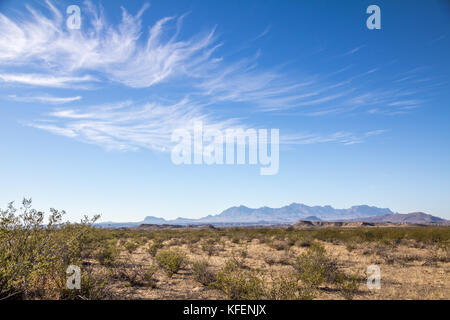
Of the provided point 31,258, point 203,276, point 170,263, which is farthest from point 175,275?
point 31,258

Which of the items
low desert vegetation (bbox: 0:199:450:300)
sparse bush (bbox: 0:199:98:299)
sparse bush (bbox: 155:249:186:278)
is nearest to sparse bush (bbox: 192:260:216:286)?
low desert vegetation (bbox: 0:199:450:300)

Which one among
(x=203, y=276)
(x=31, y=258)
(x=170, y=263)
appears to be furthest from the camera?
(x=170, y=263)

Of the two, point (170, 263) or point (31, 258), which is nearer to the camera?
point (31, 258)

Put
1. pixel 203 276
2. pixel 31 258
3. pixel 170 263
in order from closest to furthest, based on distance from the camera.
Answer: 1. pixel 31 258
2. pixel 203 276
3. pixel 170 263

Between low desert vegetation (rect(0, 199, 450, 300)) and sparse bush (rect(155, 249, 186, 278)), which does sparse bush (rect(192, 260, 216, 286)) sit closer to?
low desert vegetation (rect(0, 199, 450, 300))

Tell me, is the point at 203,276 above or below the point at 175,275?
above

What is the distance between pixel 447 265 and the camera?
44.0ft

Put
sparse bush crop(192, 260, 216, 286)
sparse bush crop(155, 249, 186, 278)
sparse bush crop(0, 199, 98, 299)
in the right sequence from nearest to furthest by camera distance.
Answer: sparse bush crop(0, 199, 98, 299), sparse bush crop(192, 260, 216, 286), sparse bush crop(155, 249, 186, 278)

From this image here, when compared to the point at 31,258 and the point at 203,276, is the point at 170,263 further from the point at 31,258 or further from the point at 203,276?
the point at 31,258
